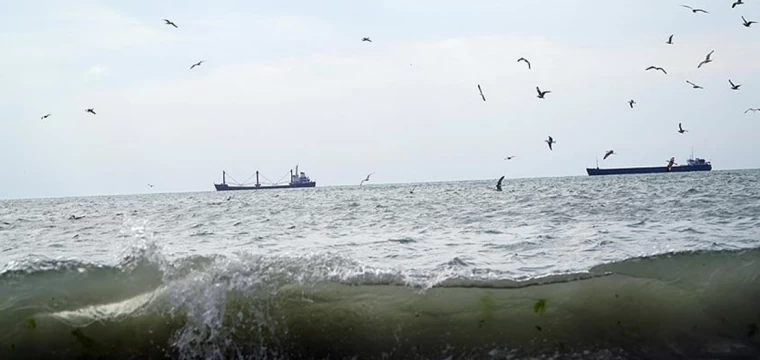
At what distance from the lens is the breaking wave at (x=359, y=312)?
25.9 ft

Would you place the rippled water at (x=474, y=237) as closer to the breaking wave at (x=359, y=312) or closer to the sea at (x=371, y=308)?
the sea at (x=371, y=308)

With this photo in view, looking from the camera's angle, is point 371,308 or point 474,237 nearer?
point 371,308

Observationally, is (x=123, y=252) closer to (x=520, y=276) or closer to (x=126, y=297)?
(x=126, y=297)

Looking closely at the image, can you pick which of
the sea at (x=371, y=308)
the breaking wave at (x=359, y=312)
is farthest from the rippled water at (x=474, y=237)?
the breaking wave at (x=359, y=312)

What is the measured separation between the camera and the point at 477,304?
838 cm

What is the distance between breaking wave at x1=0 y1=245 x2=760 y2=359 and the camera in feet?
25.9

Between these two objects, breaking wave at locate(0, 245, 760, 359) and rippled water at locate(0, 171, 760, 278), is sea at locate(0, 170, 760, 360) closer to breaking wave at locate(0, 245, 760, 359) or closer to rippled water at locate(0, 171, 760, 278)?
breaking wave at locate(0, 245, 760, 359)

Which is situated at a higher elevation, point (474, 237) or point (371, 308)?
point (474, 237)

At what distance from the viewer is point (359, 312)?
834cm

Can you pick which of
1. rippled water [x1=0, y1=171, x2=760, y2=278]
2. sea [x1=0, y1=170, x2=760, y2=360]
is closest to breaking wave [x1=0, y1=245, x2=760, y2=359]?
sea [x1=0, y1=170, x2=760, y2=360]

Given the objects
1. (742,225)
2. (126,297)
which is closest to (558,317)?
(126,297)

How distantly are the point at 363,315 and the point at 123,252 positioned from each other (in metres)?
3.35

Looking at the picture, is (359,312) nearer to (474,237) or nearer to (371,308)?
(371,308)

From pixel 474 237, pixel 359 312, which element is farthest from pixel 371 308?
pixel 474 237
